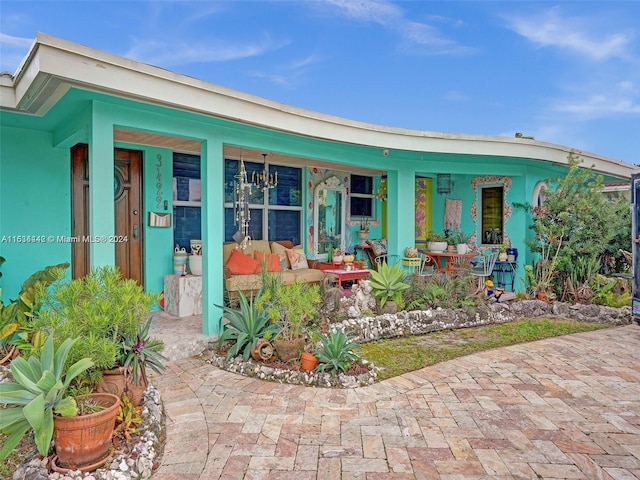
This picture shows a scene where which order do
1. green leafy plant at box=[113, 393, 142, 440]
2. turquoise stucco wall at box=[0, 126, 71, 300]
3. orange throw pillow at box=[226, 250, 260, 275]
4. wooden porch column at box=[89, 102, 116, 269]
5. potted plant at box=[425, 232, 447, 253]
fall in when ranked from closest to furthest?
green leafy plant at box=[113, 393, 142, 440]
wooden porch column at box=[89, 102, 116, 269]
turquoise stucco wall at box=[0, 126, 71, 300]
orange throw pillow at box=[226, 250, 260, 275]
potted plant at box=[425, 232, 447, 253]

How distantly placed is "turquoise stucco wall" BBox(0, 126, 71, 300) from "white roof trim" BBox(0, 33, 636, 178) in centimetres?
85

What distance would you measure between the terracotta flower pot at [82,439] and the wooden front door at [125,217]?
3635mm

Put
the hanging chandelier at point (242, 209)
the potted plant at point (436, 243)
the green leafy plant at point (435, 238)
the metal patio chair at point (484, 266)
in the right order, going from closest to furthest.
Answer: the hanging chandelier at point (242, 209) → the metal patio chair at point (484, 266) → the potted plant at point (436, 243) → the green leafy plant at point (435, 238)

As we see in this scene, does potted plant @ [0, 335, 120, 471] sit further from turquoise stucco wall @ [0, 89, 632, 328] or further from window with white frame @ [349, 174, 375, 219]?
window with white frame @ [349, 174, 375, 219]

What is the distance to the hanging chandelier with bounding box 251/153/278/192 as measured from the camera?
6.89 m

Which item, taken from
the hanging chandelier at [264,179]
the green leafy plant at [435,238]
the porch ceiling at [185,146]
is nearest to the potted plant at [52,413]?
the porch ceiling at [185,146]

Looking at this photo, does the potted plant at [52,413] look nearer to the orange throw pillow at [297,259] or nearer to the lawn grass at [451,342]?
the lawn grass at [451,342]

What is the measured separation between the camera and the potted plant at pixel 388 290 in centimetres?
543

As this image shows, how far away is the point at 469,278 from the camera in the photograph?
19.8 feet

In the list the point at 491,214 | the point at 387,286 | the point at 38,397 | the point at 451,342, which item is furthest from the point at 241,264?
the point at 491,214

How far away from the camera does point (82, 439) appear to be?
212 cm

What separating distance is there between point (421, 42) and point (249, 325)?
6.85m

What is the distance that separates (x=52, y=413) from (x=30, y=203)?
3.61 m

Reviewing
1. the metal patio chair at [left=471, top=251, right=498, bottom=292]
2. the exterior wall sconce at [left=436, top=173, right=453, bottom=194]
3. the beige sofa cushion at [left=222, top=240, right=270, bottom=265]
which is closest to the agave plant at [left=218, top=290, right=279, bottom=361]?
the beige sofa cushion at [left=222, top=240, right=270, bottom=265]
